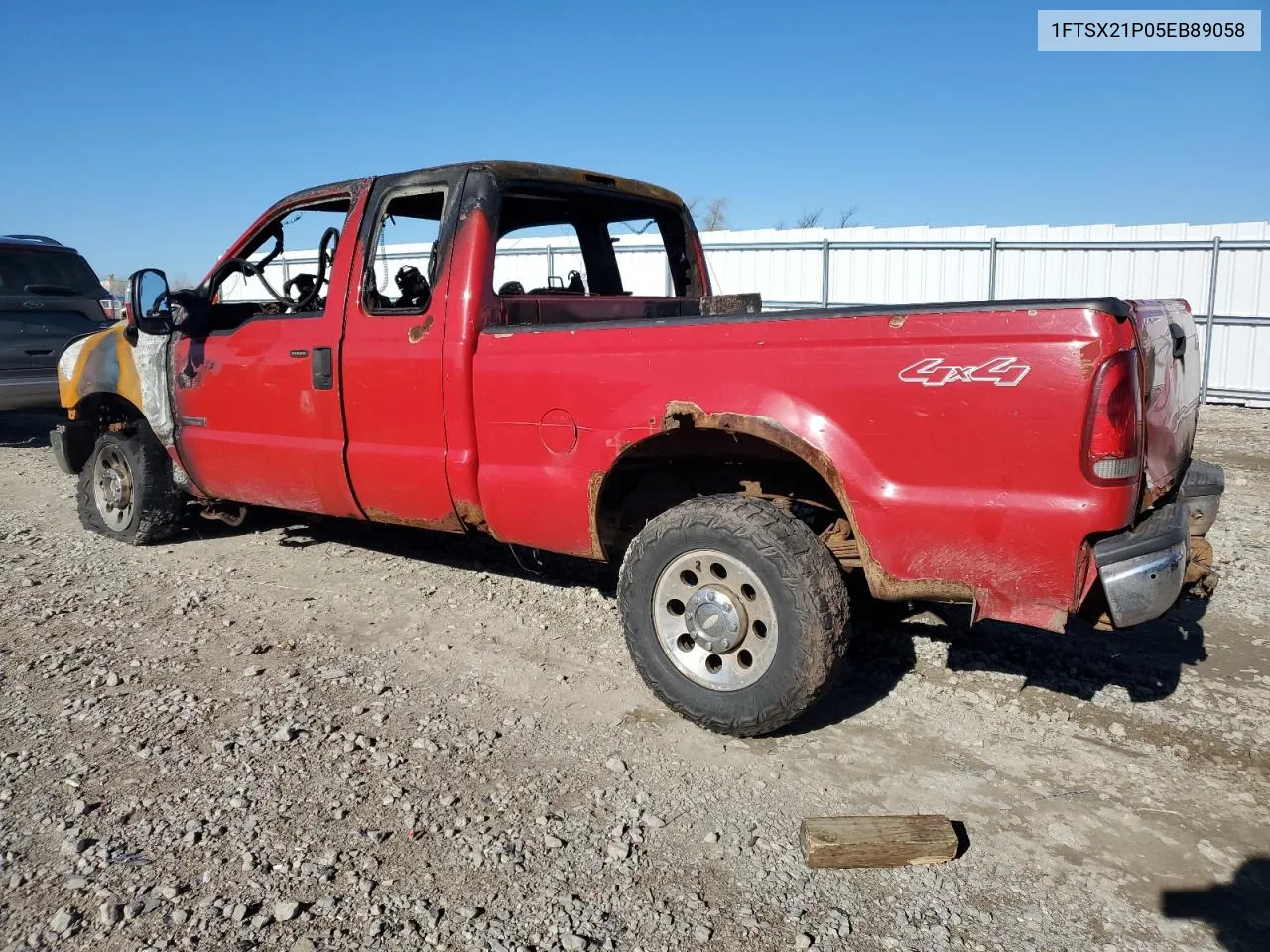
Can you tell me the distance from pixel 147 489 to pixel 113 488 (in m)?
0.44

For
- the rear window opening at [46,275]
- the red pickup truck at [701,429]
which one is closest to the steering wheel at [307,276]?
the red pickup truck at [701,429]

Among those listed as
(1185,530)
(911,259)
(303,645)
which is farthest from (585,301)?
(911,259)

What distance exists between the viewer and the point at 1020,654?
4164mm

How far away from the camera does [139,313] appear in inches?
204

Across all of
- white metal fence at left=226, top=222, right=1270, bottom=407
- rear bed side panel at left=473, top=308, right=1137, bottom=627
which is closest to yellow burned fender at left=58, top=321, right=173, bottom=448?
rear bed side panel at left=473, top=308, right=1137, bottom=627

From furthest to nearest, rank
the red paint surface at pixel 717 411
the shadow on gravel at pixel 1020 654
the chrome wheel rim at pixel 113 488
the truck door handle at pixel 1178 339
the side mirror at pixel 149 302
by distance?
the chrome wheel rim at pixel 113 488 → the side mirror at pixel 149 302 → the shadow on gravel at pixel 1020 654 → the truck door handle at pixel 1178 339 → the red paint surface at pixel 717 411

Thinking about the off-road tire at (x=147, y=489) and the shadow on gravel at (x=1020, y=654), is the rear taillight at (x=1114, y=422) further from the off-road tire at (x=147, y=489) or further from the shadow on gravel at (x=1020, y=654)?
the off-road tire at (x=147, y=489)

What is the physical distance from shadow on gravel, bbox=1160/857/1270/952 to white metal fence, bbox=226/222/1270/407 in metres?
10.3

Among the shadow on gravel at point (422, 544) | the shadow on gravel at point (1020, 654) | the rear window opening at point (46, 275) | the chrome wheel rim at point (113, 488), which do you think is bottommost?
the shadow on gravel at point (1020, 654)

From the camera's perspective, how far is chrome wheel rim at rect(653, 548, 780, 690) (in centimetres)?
329

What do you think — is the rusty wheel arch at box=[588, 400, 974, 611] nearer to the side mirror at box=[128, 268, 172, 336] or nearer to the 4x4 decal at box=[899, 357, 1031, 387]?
the 4x4 decal at box=[899, 357, 1031, 387]

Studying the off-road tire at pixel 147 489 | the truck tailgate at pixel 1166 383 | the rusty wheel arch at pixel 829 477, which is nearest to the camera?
the truck tailgate at pixel 1166 383

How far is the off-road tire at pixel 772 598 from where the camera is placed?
3.14 metres

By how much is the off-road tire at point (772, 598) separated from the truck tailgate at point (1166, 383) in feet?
3.46
